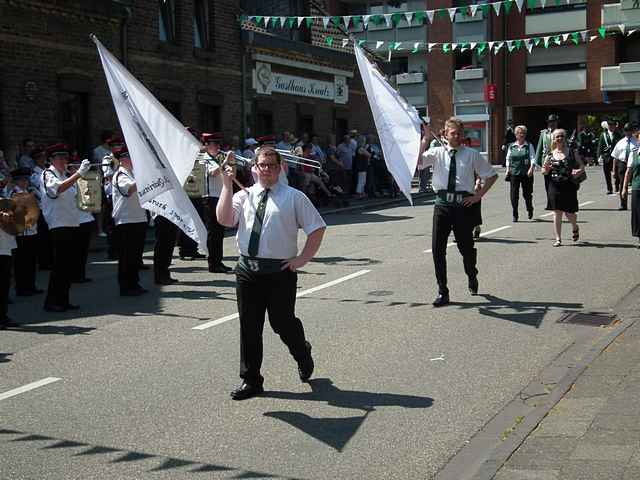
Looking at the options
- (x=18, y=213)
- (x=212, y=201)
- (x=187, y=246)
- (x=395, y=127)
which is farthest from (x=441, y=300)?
(x=187, y=246)

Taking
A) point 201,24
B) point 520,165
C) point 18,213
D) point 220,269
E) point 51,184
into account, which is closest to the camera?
point 18,213

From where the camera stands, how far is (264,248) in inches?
256

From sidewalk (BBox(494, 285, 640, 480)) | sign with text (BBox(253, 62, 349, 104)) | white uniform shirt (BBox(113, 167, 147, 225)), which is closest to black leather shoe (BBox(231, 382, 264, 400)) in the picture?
sidewalk (BBox(494, 285, 640, 480))

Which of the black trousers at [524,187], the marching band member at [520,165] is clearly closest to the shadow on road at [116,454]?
the marching band member at [520,165]

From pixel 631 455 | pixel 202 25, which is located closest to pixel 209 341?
pixel 631 455

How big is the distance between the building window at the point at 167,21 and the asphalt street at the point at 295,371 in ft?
42.0

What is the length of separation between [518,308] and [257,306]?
13.3ft

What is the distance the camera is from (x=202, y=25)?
26.3m

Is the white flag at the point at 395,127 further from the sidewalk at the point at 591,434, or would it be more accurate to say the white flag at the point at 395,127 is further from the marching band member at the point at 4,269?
the marching band member at the point at 4,269

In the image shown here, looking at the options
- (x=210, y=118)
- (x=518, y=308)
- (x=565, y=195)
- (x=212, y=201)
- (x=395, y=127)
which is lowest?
(x=518, y=308)

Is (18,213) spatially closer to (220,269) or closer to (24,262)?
(24,262)

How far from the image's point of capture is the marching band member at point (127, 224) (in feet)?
37.6

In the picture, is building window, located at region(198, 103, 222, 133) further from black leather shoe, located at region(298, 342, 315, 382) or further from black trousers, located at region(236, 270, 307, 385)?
black trousers, located at region(236, 270, 307, 385)

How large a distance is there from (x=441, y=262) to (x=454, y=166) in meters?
1.09
